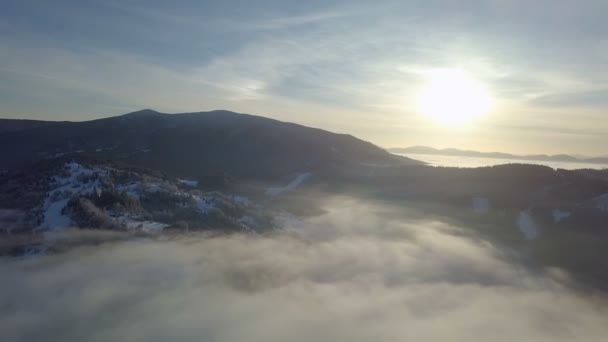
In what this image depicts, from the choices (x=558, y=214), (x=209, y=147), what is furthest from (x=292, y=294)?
(x=209, y=147)

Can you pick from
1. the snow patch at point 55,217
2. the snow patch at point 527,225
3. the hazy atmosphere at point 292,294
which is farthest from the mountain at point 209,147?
the snow patch at point 55,217

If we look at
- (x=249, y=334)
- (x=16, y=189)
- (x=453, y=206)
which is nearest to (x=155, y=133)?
(x=16, y=189)

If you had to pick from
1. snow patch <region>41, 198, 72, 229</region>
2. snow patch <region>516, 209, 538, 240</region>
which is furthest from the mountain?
snow patch <region>41, 198, 72, 229</region>

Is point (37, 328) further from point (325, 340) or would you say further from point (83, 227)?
point (325, 340)

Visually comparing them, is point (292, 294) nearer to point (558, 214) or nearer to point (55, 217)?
point (55, 217)

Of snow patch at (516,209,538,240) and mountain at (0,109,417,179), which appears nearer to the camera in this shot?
snow patch at (516,209,538,240)

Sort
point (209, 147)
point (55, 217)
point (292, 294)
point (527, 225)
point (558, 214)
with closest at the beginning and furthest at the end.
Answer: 1. point (55, 217)
2. point (292, 294)
3. point (558, 214)
4. point (527, 225)
5. point (209, 147)

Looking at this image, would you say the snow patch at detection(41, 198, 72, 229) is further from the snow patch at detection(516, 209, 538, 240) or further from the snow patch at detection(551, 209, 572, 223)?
Answer: the snow patch at detection(551, 209, 572, 223)

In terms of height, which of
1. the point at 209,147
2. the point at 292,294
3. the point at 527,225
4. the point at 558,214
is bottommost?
the point at 292,294

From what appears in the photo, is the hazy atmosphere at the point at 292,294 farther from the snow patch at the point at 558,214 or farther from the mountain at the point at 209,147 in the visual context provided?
the mountain at the point at 209,147
